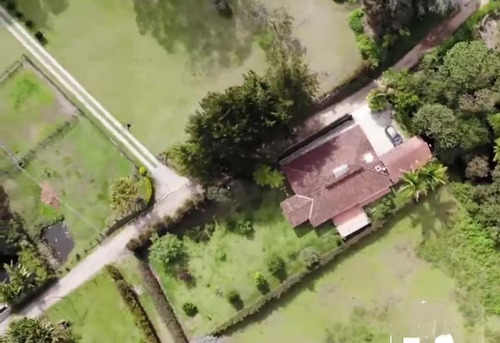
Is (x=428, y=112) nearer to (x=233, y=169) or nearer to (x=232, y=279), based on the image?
(x=233, y=169)

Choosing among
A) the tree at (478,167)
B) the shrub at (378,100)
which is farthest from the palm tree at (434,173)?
the shrub at (378,100)

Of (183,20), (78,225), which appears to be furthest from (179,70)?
(78,225)

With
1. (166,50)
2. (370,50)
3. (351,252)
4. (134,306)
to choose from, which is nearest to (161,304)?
(134,306)

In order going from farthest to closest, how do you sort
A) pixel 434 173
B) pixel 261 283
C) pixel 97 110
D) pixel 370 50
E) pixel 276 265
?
pixel 97 110, pixel 370 50, pixel 261 283, pixel 276 265, pixel 434 173

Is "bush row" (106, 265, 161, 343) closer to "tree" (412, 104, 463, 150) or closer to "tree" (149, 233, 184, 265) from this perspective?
"tree" (149, 233, 184, 265)

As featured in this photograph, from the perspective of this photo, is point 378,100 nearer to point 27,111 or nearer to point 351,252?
point 351,252

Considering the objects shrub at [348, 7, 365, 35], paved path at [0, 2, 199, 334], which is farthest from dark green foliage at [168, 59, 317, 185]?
shrub at [348, 7, 365, 35]
